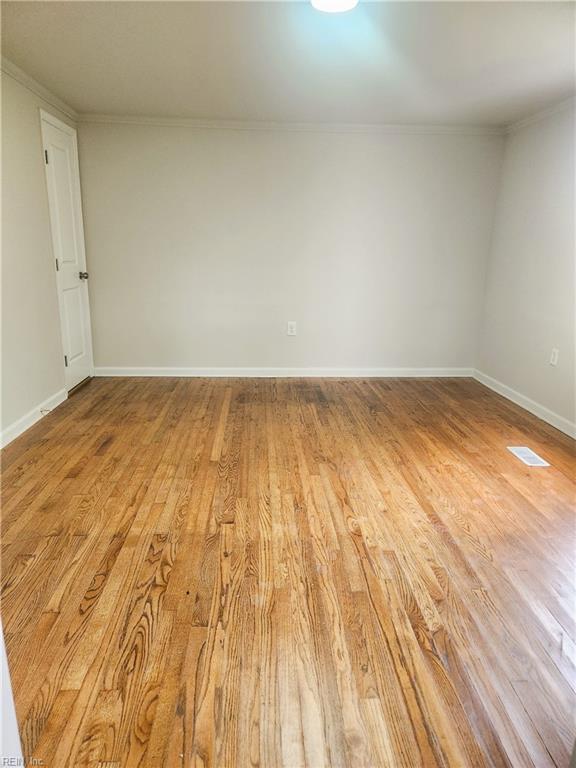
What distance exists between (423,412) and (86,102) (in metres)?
3.59

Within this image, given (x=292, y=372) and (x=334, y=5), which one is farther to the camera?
(x=292, y=372)

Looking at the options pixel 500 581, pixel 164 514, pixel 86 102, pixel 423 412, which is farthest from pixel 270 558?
pixel 86 102

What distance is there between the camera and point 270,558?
190 cm

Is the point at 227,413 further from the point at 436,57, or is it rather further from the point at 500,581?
the point at 436,57

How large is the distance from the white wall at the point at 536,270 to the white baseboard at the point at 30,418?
3.84 m

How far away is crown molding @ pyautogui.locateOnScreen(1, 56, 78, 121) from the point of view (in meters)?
2.78

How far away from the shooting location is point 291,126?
4.00 meters

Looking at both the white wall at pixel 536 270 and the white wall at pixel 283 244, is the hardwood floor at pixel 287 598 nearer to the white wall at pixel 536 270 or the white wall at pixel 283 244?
the white wall at pixel 536 270

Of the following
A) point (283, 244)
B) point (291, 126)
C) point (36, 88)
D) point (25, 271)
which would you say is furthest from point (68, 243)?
point (291, 126)

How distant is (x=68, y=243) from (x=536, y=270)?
3.88 m

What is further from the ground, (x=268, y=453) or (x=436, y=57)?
(x=436, y=57)

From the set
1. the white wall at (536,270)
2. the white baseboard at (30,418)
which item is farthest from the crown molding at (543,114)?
the white baseboard at (30,418)

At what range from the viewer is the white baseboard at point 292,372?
4492 mm

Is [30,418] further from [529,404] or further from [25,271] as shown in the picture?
[529,404]
